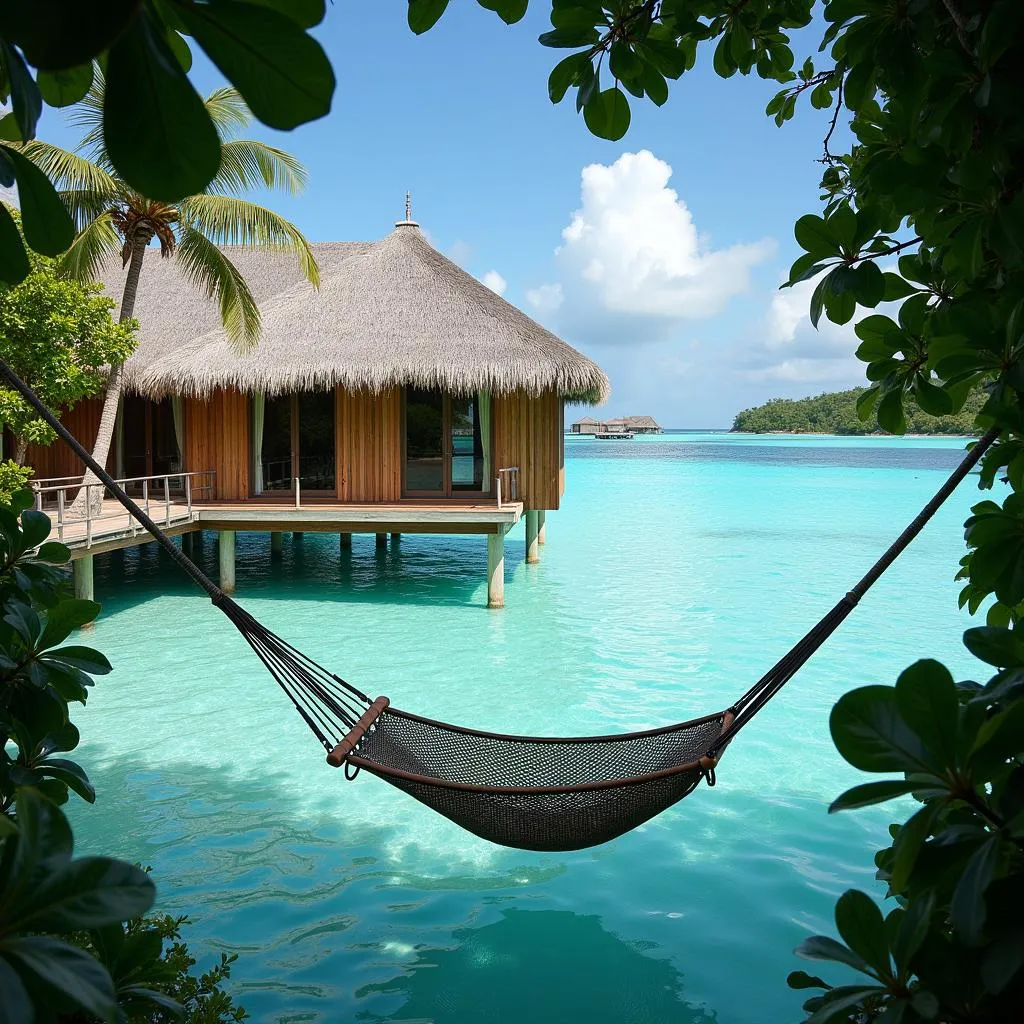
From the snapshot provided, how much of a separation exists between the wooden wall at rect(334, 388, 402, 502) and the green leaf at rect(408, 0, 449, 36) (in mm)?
7225

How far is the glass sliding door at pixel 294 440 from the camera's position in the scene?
834 cm

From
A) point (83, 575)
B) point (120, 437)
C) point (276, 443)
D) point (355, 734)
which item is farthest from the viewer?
point (120, 437)

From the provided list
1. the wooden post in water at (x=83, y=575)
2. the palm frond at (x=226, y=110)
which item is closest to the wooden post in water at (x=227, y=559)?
the wooden post in water at (x=83, y=575)

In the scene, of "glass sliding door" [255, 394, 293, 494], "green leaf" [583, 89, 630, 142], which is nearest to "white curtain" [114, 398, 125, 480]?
"glass sliding door" [255, 394, 293, 494]

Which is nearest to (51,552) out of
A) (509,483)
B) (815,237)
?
(815,237)

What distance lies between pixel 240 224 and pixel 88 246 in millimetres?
1274

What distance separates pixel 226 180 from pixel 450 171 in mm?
3840

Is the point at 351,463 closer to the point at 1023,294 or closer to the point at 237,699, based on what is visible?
the point at 237,699

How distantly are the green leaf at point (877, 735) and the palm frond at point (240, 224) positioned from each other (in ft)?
25.9

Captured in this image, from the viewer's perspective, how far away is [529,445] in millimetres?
8148

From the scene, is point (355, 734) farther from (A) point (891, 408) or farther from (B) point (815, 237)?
(B) point (815, 237)

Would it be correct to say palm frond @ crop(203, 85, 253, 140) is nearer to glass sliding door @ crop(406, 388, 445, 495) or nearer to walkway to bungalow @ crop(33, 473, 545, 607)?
glass sliding door @ crop(406, 388, 445, 495)

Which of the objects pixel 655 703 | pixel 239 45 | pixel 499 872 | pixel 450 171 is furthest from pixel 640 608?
pixel 239 45

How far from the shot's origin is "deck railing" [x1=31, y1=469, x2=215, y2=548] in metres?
5.94
